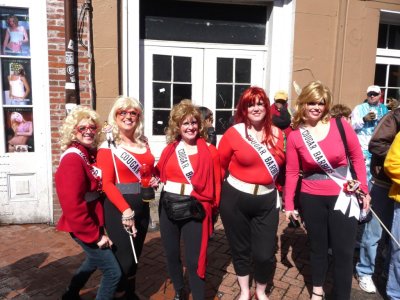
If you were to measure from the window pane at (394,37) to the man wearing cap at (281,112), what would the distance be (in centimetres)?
279

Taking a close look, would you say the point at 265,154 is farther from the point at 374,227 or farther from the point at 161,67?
the point at 161,67

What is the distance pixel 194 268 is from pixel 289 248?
194cm

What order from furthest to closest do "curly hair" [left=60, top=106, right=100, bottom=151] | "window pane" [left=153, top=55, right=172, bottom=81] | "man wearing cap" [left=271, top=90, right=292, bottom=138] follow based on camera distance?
"window pane" [left=153, top=55, right=172, bottom=81] → "man wearing cap" [left=271, top=90, right=292, bottom=138] → "curly hair" [left=60, top=106, right=100, bottom=151]

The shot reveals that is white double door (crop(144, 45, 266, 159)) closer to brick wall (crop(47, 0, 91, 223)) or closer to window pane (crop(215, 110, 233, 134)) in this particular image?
window pane (crop(215, 110, 233, 134))

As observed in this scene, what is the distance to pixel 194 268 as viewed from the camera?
2.67m

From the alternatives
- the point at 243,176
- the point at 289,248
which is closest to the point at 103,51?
the point at 243,176

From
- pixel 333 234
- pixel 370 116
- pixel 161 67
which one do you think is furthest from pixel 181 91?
pixel 333 234

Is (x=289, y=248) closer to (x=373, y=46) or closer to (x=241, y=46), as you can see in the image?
(x=241, y=46)

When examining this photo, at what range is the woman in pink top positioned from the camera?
2625mm

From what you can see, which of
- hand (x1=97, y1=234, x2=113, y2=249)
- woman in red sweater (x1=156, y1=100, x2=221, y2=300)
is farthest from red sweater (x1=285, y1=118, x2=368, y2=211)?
hand (x1=97, y1=234, x2=113, y2=249)

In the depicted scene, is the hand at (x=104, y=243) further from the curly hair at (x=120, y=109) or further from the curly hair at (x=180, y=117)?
the curly hair at (x=180, y=117)

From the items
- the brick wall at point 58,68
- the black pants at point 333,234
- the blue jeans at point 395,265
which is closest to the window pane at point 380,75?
the blue jeans at point 395,265

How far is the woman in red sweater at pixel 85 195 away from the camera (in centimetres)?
229

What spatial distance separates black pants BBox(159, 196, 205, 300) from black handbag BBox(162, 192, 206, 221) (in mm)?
75
